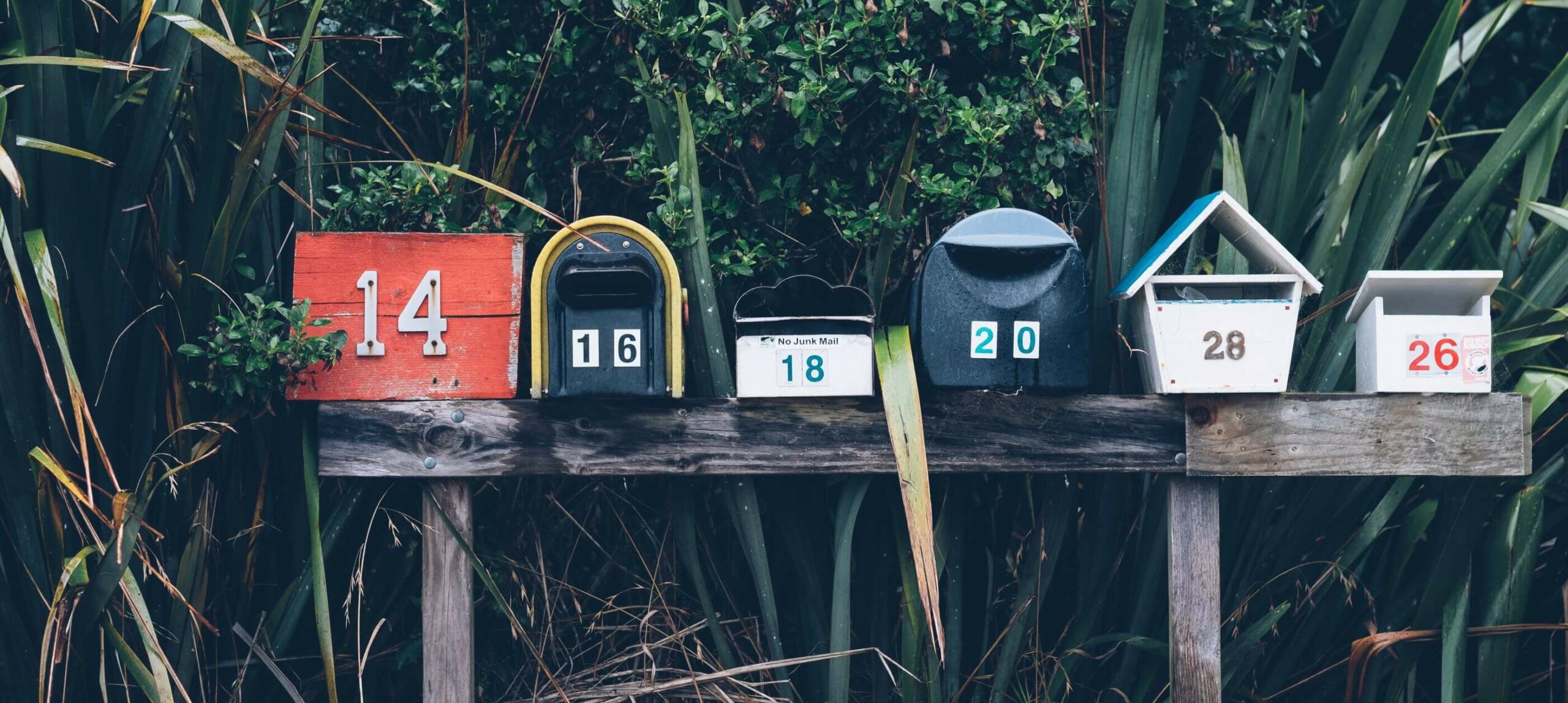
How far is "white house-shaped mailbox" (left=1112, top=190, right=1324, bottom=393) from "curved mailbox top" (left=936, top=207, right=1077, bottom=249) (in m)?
0.17

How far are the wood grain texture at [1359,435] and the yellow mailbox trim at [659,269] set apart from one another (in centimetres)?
87

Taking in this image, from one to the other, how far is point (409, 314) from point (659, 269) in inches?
17.3

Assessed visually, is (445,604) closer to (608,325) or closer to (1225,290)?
(608,325)

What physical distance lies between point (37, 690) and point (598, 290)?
43.1 inches

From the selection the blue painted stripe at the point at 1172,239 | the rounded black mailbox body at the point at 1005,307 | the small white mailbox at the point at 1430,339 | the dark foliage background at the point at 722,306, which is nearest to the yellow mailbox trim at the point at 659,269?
the dark foliage background at the point at 722,306

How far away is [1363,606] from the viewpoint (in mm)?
2225

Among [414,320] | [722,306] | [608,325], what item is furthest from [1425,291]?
[414,320]

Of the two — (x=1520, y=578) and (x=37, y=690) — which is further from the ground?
(x=1520, y=578)

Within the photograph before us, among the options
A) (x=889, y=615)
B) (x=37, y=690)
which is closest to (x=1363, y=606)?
(x=889, y=615)

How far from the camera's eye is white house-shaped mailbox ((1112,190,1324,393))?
175 cm

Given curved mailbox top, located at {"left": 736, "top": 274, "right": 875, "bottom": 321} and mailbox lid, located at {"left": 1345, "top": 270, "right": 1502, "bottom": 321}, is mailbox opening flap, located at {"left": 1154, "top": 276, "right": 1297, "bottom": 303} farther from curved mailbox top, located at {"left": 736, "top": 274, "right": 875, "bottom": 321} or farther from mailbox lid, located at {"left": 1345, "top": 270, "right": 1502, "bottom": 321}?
curved mailbox top, located at {"left": 736, "top": 274, "right": 875, "bottom": 321}

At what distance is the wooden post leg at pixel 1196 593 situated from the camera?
1.83 metres

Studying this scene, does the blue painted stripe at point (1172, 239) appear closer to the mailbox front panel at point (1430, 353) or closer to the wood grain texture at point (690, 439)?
the wood grain texture at point (690, 439)

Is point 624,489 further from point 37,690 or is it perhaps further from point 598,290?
point 37,690
